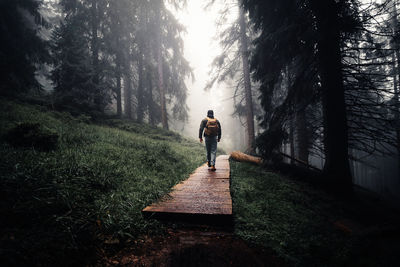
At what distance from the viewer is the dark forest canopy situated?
5.17m

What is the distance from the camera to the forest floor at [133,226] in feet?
6.08

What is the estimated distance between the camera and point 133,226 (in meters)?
2.45

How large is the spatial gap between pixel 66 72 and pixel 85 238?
1420 cm

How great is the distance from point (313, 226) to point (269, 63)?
566 centimetres

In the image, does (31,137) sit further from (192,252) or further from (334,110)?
(334,110)

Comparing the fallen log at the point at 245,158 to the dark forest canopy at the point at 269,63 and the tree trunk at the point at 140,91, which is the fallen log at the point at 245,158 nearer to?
the dark forest canopy at the point at 269,63

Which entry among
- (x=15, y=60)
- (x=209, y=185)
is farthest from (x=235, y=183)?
(x=15, y=60)

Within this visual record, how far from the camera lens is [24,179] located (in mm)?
2562

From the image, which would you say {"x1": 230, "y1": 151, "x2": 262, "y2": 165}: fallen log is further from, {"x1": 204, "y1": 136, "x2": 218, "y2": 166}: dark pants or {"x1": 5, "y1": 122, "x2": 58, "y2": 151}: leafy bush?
{"x1": 5, "y1": 122, "x2": 58, "y2": 151}: leafy bush

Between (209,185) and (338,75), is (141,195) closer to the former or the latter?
(209,185)

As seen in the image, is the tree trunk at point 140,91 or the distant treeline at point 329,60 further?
the tree trunk at point 140,91

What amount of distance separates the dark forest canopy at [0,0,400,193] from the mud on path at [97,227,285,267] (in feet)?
14.0

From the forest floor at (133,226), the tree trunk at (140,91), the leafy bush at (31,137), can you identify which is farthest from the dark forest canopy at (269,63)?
the leafy bush at (31,137)

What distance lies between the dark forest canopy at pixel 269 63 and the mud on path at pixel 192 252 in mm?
4261
